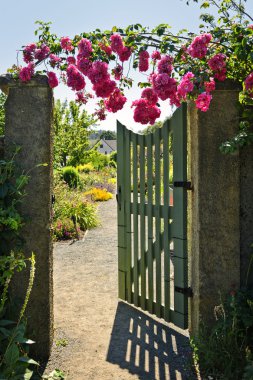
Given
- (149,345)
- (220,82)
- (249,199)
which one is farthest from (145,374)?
(220,82)

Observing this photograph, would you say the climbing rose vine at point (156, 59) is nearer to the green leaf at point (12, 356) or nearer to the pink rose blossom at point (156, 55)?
the pink rose blossom at point (156, 55)

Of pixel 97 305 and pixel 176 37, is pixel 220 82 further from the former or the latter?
pixel 97 305

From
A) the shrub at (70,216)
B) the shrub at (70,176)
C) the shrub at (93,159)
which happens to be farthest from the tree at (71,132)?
Result: the shrub at (70,216)

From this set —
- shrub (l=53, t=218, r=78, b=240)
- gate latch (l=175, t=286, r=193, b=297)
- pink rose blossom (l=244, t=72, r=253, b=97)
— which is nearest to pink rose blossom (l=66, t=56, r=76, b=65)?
pink rose blossom (l=244, t=72, r=253, b=97)

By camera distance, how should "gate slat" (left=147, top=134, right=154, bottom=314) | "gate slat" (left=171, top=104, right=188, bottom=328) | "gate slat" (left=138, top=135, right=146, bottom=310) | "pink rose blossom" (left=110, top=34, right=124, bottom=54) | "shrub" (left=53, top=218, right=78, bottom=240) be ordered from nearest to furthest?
"pink rose blossom" (left=110, top=34, right=124, bottom=54) < "gate slat" (left=171, top=104, right=188, bottom=328) < "gate slat" (left=147, top=134, right=154, bottom=314) < "gate slat" (left=138, top=135, right=146, bottom=310) < "shrub" (left=53, top=218, right=78, bottom=240)

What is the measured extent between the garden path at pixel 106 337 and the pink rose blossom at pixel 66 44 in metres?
2.63

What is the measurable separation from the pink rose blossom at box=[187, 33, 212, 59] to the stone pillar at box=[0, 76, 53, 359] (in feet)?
3.86

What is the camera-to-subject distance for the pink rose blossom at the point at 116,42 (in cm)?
295

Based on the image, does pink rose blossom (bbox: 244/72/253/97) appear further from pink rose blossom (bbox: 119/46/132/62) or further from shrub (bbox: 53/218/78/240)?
shrub (bbox: 53/218/78/240)

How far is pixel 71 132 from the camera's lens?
21609mm

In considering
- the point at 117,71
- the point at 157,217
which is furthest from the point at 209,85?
the point at 157,217

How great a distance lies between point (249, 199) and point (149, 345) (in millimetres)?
1622

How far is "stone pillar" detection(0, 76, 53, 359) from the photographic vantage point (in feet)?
9.97

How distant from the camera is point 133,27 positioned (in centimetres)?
301
